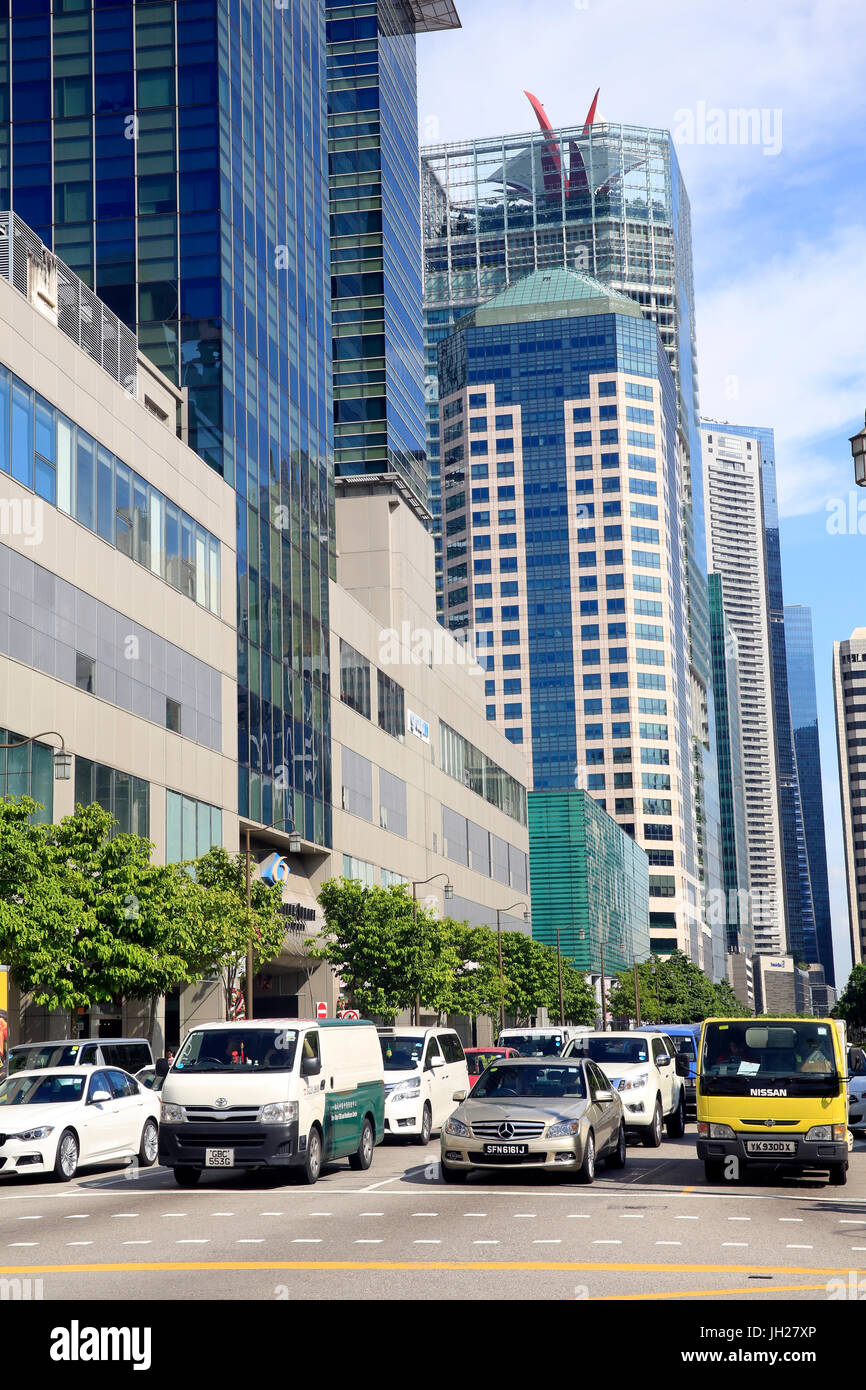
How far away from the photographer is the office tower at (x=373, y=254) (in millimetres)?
83125

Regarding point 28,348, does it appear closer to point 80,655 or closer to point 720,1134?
point 80,655

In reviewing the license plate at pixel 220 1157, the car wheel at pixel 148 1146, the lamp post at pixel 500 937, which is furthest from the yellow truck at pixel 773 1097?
the lamp post at pixel 500 937

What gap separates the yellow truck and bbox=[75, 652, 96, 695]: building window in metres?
24.6

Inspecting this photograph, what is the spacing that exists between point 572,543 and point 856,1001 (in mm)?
70870

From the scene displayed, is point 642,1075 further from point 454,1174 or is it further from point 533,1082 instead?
point 454,1174

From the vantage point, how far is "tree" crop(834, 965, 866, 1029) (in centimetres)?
13125

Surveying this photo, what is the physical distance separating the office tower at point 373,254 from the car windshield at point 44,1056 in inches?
2315

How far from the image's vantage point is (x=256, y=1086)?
1862 centimetres

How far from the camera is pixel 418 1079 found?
27875 mm

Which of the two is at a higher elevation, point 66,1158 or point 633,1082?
point 633,1082

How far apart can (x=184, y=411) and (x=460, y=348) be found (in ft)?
454

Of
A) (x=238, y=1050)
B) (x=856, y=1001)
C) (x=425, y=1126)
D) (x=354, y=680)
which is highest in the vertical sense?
(x=354, y=680)

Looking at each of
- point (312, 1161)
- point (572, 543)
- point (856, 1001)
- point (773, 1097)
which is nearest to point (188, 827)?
point (312, 1161)

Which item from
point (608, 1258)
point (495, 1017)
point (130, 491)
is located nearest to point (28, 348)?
point (130, 491)
